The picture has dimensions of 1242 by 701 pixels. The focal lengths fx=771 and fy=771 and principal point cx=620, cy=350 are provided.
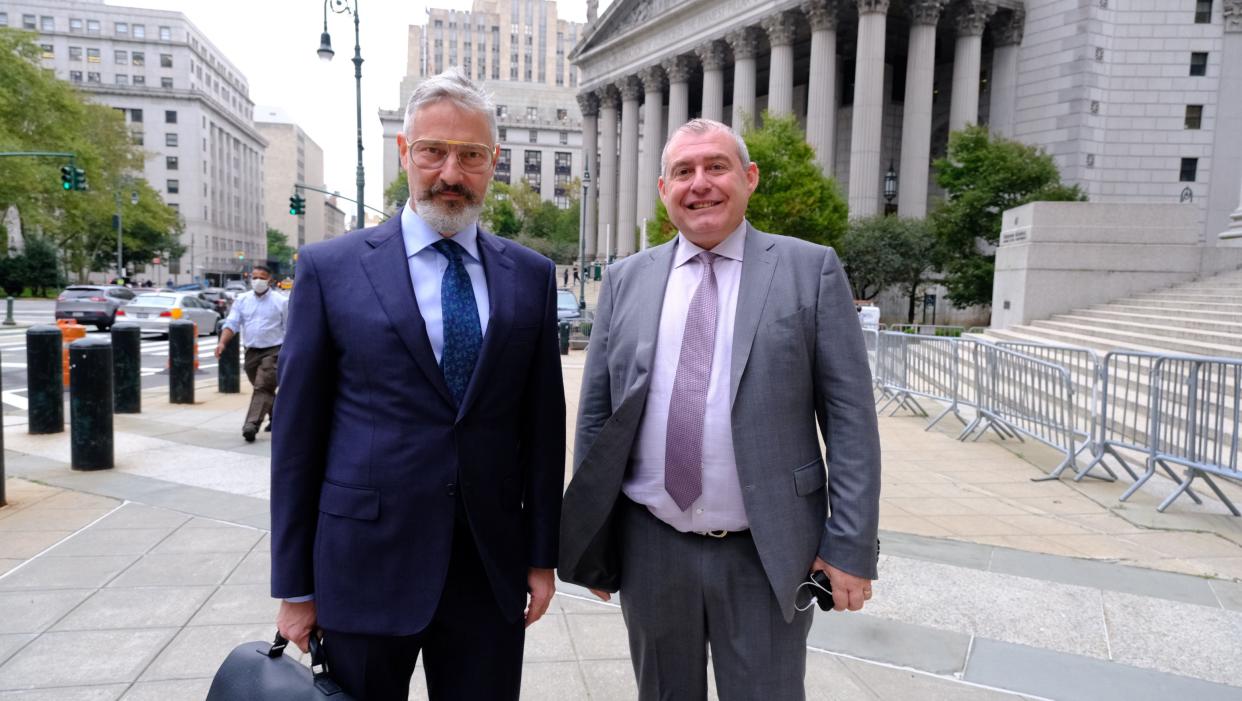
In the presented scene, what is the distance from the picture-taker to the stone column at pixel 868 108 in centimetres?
3738

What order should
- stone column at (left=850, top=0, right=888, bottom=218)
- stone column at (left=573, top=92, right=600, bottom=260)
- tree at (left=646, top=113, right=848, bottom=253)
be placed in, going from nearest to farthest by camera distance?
tree at (left=646, top=113, right=848, bottom=253), stone column at (left=850, top=0, right=888, bottom=218), stone column at (left=573, top=92, right=600, bottom=260)

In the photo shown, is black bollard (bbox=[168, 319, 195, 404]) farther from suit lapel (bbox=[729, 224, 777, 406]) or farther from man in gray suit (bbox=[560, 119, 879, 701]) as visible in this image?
suit lapel (bbox=[729, 224, 777, 406])

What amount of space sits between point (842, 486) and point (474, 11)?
172 meters

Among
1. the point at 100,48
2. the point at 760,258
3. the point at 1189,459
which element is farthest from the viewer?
the point at 100,48

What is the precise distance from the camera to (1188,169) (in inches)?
1479

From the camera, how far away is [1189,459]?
621 cm

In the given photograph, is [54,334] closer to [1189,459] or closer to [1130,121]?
[1189,459]

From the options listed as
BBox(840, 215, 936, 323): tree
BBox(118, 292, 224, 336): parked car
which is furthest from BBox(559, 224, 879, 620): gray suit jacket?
BBox(840, 215, 936, 323): tree

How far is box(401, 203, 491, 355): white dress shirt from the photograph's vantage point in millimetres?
2111

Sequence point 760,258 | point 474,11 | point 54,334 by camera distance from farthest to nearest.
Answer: point 474,11
point 54,334
point 760,258

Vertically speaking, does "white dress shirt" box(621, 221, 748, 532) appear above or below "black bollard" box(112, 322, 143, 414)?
above

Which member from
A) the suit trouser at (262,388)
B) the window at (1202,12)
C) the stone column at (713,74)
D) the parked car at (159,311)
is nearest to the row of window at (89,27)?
the stone column at (713,74)

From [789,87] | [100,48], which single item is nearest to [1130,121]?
[789,87]

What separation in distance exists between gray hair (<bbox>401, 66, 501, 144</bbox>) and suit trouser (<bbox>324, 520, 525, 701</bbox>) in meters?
1.14
